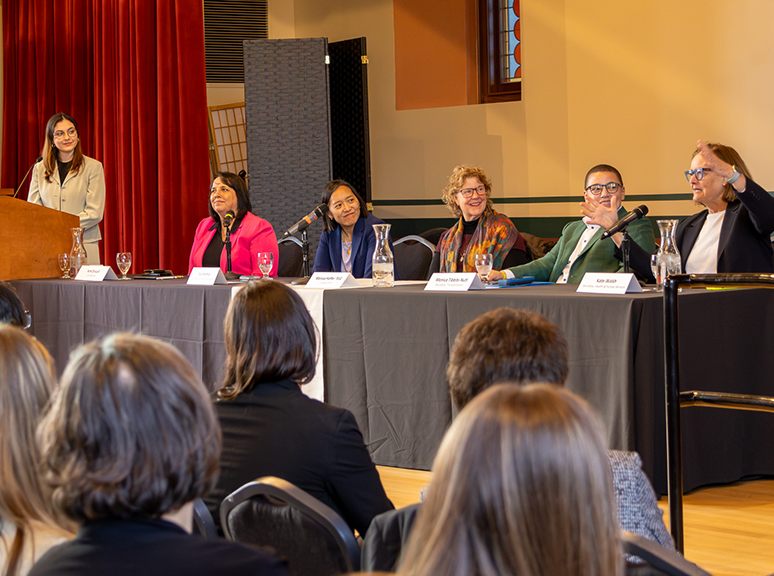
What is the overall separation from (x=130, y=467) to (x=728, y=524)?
2050 mm

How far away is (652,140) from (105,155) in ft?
13.4

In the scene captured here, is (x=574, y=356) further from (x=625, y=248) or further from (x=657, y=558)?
(x=657, y=558)

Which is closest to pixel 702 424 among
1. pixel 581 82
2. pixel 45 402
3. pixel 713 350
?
pixel 713 350

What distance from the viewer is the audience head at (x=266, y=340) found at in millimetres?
1503

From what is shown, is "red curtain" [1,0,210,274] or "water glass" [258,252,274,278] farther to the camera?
"red curtain" [1,0,210,274]

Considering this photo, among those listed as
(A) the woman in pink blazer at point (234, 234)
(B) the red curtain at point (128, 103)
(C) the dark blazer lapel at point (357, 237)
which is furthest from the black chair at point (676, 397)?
(B) the red curtain at point (128, 103)

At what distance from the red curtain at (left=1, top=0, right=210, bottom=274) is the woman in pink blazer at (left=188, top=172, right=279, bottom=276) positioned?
2090 mm

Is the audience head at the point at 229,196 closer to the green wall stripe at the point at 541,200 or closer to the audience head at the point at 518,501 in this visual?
the green wall stripe at the point at 541,200

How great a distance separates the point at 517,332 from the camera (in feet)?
3.84

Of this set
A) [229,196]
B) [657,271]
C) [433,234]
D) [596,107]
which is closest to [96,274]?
[229,196]

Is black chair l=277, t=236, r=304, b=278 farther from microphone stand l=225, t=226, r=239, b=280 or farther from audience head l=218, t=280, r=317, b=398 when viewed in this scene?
audience head l=218, t=280, r=317, b=398

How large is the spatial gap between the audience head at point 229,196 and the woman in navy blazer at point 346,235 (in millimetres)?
427

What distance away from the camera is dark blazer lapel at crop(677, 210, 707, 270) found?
10.2ft

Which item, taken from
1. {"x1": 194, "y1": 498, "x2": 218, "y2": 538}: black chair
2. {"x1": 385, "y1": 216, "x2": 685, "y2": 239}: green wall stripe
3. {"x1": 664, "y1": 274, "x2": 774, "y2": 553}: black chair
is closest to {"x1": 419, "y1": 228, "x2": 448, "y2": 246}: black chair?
{"x1": 385, "y1": 216, "x2": 685, "y2": 239}: green wall stripe
